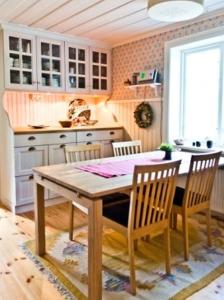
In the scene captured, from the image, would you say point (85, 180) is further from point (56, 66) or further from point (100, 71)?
point (100, 71)

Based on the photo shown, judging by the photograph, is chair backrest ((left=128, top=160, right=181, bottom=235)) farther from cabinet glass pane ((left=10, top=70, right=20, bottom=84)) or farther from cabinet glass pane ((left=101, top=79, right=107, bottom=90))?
cabinet glass pane ((left=101, top=79, right=107, bottom=90))

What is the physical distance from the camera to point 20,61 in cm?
353

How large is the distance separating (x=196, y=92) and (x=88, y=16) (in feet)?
5.21

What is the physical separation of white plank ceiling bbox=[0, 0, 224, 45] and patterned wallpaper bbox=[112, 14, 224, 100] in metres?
0.13

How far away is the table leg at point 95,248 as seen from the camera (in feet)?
5.55

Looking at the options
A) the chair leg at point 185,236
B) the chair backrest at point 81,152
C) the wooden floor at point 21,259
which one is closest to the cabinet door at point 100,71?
the chair backrest at point 81,152

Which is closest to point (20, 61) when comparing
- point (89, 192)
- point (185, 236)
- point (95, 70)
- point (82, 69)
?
point (82, 69)

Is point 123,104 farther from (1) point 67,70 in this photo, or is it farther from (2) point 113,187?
(2) point 113,187

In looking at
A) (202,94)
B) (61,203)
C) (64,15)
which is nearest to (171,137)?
(202,94)

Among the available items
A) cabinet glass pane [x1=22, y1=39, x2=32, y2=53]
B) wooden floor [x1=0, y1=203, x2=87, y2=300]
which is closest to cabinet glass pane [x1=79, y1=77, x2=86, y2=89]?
cabinet glass pane [x1=22, y1=39, x2=32, y2=53]

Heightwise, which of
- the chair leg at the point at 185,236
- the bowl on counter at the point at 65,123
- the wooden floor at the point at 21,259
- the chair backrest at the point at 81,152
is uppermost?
the bowl on counter at the point at 65,123

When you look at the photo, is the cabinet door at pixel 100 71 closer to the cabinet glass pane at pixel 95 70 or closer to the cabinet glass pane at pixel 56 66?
the cabinet glass pane at pixel 95 70

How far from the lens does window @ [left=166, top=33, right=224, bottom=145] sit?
3.32 meters

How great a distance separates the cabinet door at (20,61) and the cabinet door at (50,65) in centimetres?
8
